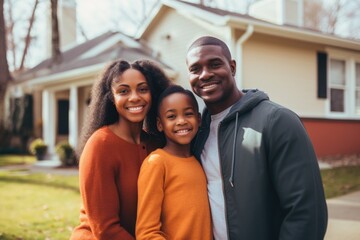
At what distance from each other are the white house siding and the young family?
8.90 metres

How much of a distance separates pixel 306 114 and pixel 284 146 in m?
11.1

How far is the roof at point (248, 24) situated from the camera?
1028cm

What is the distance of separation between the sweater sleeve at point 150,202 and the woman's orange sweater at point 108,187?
0.39 ft

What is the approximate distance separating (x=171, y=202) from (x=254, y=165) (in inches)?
19.2

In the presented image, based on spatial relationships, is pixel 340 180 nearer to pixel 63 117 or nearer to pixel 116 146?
pixel 116 146

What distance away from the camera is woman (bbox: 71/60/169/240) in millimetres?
1926

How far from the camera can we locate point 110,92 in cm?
A: 231

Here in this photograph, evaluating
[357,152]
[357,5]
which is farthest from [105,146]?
[357,5]

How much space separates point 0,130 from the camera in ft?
58.4

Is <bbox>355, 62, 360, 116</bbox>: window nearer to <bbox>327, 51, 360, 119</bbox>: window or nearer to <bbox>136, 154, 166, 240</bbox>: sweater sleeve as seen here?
<bbox>327, 51, 360, 119</bbox>: window

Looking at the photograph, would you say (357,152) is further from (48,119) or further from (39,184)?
(48,119)

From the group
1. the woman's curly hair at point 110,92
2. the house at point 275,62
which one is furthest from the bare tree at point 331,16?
the woman's curly hair at point 110,92

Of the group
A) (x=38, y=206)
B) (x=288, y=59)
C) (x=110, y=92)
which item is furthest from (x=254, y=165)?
(x=288, y=59)

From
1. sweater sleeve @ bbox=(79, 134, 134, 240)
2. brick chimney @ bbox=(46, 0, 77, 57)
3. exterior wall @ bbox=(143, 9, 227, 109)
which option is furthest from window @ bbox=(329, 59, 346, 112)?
brick chimney @ bbox=(46, 0, 77, 57)
